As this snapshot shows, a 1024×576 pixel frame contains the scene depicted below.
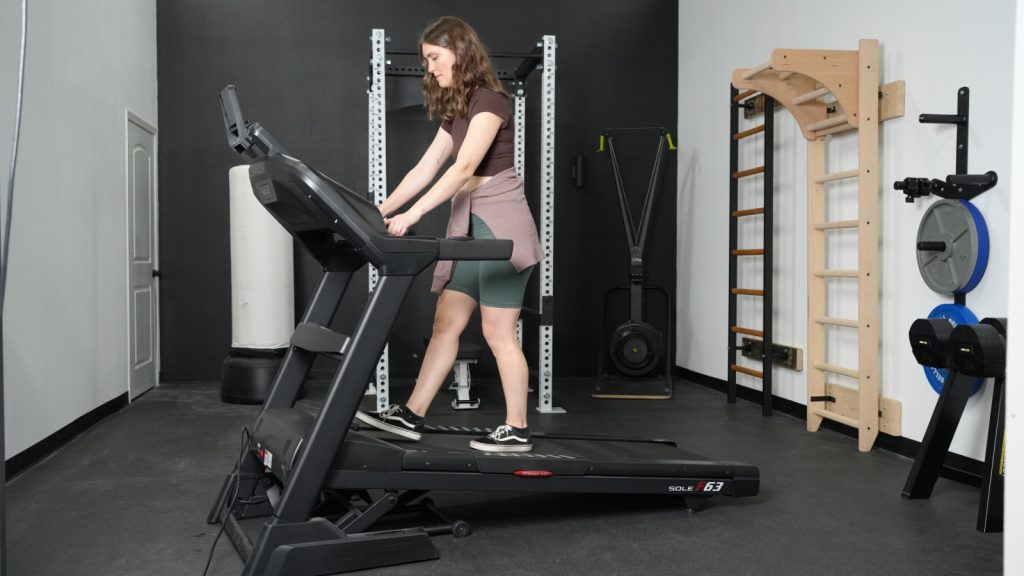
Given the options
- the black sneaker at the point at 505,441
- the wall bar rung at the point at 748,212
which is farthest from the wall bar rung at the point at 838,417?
the black sneaker at the point at 505,441

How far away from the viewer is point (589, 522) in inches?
100.0

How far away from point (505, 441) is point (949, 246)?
1811mm

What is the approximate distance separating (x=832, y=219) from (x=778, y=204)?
62 cm

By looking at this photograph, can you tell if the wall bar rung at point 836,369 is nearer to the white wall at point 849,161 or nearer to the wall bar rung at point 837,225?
the white wall at point 849,161

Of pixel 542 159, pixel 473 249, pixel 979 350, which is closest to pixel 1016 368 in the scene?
pixel 473 249

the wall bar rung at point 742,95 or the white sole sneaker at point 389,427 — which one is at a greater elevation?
the wall bar rung at point 742,95

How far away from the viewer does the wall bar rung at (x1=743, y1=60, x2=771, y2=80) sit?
12.9 feet

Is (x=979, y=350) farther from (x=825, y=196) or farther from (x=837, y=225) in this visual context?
(x=825, y=196)

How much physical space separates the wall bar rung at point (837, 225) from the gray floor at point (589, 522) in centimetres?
96

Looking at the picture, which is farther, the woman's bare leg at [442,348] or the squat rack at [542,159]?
the squat rack at [542,159]

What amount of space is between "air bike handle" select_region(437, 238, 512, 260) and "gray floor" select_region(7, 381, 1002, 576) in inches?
31.1

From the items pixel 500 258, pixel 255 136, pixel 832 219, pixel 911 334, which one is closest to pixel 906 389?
pixel 911 334

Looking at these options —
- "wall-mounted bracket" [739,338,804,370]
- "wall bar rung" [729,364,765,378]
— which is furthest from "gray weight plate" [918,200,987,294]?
→ "wall bar rung" [729,364,765,378]

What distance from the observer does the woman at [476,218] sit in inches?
101
